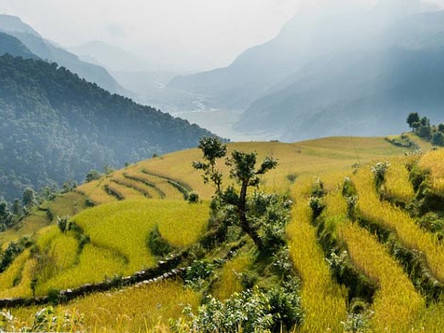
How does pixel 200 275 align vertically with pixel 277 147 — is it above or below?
below

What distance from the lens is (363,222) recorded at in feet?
41.2

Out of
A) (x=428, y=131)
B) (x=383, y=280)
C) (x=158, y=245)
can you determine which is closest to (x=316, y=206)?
(x=383, y=280)

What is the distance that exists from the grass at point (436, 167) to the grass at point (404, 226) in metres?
1.27

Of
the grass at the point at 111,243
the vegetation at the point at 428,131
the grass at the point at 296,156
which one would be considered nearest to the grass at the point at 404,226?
the grass at the point at 111,243

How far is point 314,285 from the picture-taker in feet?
32.4

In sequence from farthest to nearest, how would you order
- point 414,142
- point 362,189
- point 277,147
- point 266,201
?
point 414,142 < point 277,147 < point 266,201 < point 362,189

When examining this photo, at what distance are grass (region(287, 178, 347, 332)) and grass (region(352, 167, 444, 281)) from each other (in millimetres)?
2017

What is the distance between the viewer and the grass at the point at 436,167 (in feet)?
39.9

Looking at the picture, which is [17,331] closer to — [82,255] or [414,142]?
[82,255]

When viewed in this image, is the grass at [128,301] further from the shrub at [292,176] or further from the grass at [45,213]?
the grass at [45,213]

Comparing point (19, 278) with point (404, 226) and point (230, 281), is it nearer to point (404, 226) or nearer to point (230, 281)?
point (230, 281)

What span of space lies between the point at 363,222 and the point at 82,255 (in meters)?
17.2

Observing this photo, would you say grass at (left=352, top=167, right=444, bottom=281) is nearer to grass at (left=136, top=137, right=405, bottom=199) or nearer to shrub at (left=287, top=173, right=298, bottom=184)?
shrub at (left=287, top=173, right=298, bottom=184)

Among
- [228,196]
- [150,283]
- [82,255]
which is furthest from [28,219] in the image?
[228,196]
